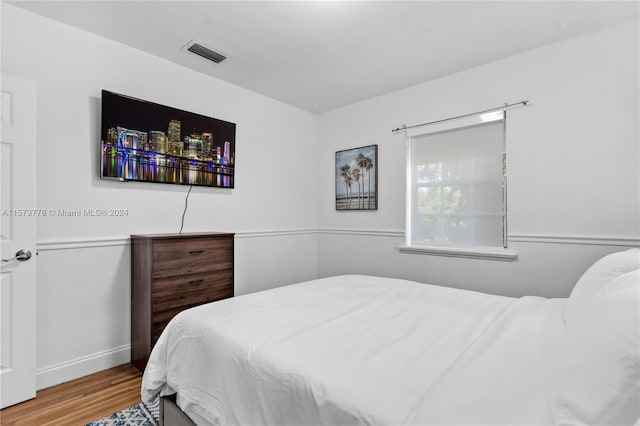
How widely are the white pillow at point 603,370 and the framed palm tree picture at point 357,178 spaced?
2857mm

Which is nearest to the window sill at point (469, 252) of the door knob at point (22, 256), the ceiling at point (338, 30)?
the ceiling at point (338, 30)

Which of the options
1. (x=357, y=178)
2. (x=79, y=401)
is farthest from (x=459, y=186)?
(x=79, y=401)

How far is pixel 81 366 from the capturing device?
2348 millimetres

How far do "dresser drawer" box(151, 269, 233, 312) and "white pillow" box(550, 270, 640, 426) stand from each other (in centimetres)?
236

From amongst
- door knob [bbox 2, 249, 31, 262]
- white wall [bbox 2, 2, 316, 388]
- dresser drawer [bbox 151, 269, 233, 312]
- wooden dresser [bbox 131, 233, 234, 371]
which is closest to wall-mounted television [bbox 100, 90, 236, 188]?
white wall [bbox 2, 2, 316, 388]

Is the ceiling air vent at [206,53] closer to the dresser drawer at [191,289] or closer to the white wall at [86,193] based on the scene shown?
the white wall at [86,193]

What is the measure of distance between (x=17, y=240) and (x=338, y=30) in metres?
2.62

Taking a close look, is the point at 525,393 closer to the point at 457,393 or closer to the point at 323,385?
the point at 457,393

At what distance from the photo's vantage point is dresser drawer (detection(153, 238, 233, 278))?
7.73ft

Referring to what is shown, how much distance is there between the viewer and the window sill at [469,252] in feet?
9.03

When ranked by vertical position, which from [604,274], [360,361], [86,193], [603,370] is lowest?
[360,361]

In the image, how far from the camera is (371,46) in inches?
103

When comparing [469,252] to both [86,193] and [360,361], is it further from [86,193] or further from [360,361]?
[86,193]

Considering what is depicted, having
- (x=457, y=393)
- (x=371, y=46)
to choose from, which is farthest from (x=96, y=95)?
(x=457, y=393)
